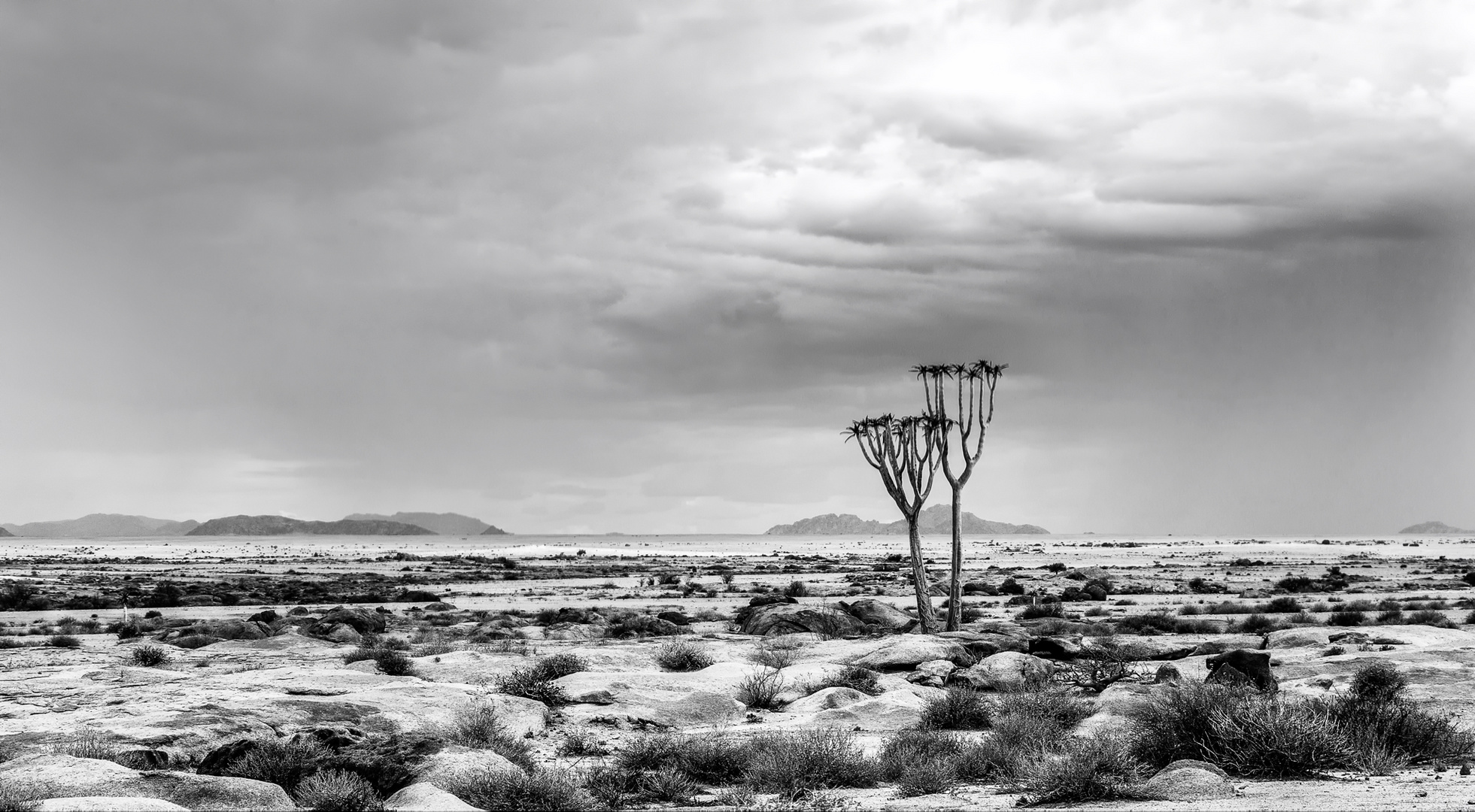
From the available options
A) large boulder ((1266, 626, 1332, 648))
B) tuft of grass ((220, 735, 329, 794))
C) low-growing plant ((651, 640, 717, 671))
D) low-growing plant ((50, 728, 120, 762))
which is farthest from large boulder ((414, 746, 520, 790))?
large boulder ((1266, 626, 1332, 648))

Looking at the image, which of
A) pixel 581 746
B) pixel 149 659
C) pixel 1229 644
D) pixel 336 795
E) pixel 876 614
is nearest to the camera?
pixel 336 795

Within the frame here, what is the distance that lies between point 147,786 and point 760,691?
10.4 m

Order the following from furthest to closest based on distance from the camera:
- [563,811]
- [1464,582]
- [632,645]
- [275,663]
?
[1464,582]
[632,645]
[275,663]
[563,811]

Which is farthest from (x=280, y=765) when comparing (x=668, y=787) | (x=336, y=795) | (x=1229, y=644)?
(x=1229, y=644)

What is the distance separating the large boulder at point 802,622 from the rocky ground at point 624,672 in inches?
3.9

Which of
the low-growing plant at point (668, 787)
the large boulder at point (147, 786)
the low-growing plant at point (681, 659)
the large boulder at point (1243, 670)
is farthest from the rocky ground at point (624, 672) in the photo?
the large boulder at point (1243, 670)

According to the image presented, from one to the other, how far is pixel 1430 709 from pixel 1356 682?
1.12 meters

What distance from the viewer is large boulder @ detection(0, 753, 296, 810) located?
1115 cm

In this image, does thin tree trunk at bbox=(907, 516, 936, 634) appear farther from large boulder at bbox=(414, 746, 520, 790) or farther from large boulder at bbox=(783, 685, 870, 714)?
large boulder at bbox=(414, 746, 520, 790)

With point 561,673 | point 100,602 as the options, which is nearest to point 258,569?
point 100,602

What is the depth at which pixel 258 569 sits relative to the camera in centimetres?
8806

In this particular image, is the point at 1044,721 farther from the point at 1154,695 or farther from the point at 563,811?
the point at 563,811

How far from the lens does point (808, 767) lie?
12.8m

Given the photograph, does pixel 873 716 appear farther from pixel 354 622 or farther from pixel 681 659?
pixel 354 622
